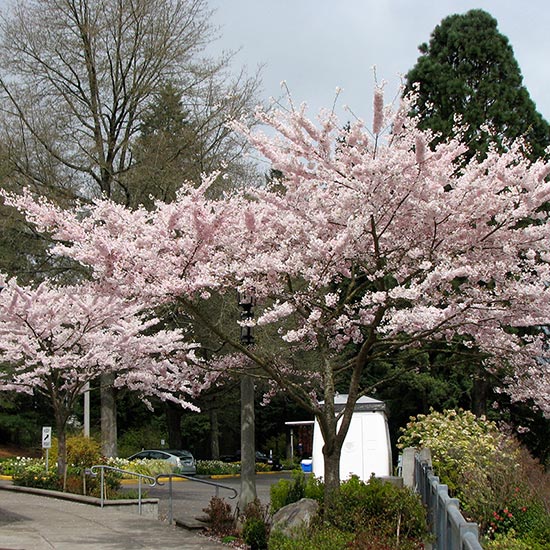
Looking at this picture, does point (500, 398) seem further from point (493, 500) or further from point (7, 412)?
point (7, 412)

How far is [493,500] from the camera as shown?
11367mm

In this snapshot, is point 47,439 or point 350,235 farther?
point 47,439

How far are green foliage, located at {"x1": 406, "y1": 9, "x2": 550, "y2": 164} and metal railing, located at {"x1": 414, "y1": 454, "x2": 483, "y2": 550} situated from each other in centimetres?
1737

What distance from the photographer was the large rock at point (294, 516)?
11.2 m

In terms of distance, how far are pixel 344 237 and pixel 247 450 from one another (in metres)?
6.75

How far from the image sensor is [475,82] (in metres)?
A: 29.1

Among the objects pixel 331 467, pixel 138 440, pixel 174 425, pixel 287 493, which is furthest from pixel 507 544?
pixel 138 440

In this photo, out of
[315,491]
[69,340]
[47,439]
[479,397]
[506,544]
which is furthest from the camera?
[479,397]

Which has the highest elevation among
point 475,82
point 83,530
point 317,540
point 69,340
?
point 475,82

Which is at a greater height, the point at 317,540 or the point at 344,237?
the point at 344,237

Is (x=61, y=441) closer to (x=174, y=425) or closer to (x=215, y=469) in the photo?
(x=215, y=469)

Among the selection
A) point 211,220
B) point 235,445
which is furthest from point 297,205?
point 235,445

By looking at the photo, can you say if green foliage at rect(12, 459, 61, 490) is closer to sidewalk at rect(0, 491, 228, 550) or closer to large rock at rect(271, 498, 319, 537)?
sidewalk at rect(0, 491, 228, 550)

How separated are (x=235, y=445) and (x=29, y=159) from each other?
3352 cm
